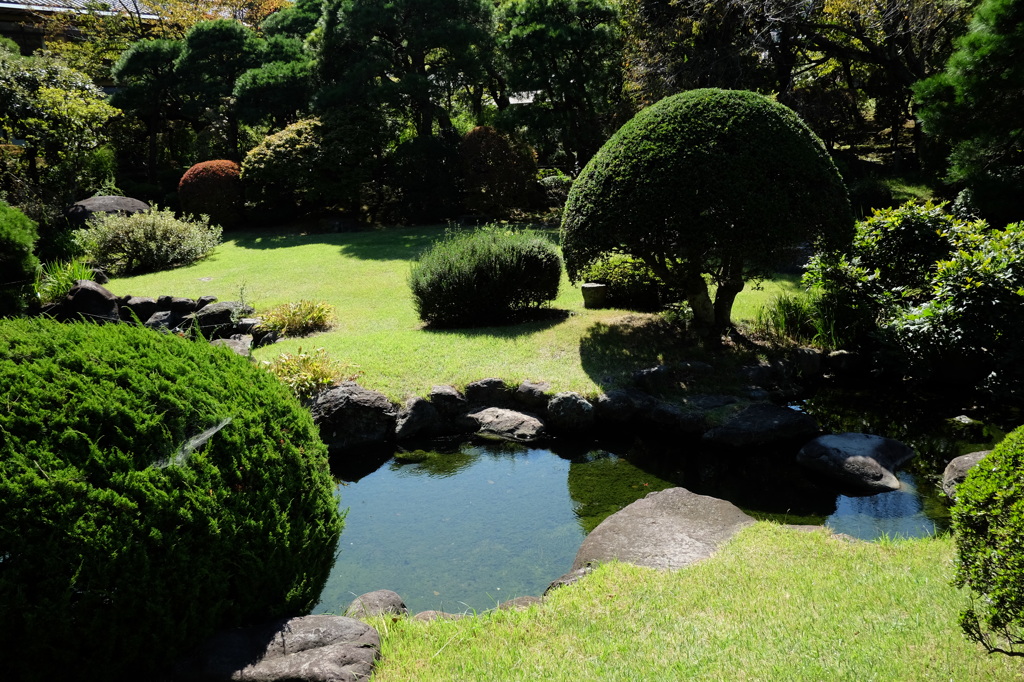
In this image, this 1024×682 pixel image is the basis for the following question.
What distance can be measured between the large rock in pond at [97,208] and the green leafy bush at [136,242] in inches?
41.3

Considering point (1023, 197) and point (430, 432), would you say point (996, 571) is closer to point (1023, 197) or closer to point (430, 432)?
point (430, 432)

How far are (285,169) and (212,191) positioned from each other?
2.50m

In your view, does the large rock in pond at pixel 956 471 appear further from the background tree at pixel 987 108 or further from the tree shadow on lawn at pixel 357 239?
the tree shadow on lawn at pixel 357 239

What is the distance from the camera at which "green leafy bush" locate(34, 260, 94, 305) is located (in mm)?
12516

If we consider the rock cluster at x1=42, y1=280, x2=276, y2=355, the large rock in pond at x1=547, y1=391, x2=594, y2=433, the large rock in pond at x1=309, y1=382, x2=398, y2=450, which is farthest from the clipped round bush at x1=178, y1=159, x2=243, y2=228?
the large rock in pond at x1=547, y1=391, x2=594, y2=433

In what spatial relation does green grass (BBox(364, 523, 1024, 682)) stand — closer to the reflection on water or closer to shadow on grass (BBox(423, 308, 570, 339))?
the reflection on water

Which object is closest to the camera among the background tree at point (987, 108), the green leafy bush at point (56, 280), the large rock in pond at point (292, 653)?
the large rock in pond at point (292, 653)

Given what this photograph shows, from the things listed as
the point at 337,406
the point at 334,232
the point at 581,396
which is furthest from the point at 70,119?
the point at 581,396

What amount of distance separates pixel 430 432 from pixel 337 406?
113 cm

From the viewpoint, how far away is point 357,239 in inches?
784

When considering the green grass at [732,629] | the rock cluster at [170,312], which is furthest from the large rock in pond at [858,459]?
the rock cluster at [170,312]

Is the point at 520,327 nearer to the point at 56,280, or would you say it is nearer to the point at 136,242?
the point at 56,280

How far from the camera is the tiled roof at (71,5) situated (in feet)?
102

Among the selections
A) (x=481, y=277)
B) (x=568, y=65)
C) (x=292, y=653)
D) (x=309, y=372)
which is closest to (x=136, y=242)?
(x=481, y=277)
